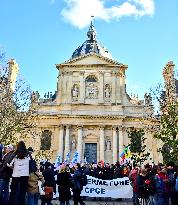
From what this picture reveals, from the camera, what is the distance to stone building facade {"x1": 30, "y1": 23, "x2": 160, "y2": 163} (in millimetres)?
38531

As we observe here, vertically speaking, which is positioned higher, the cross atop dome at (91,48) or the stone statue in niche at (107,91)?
the cross atop dome at (91,48)

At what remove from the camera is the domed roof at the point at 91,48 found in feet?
159

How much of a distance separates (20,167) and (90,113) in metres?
31.2

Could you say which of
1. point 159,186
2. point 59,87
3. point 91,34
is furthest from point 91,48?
point 159,186

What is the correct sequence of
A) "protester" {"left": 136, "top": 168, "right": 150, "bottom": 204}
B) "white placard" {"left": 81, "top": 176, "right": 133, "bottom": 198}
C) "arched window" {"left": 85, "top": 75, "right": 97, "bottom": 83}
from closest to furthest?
"protester" {"left": 136, "top": 168, "right": 150, "bottom": 204}, "white placard" {"left": 81, "top": 176, "right": 133, "bottom": 198}, "arched window" {"left": 85, "top": 75, "right": 97, "bottom": 83}

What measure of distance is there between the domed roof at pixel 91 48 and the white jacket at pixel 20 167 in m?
40.0

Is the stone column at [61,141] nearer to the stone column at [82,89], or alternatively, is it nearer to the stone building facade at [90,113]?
the stone building facade at [90,113]

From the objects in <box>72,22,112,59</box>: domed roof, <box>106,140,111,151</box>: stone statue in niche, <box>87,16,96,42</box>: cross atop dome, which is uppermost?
<box>87,16,96,42</box>: cross atop dome

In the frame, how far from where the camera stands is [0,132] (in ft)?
88.8

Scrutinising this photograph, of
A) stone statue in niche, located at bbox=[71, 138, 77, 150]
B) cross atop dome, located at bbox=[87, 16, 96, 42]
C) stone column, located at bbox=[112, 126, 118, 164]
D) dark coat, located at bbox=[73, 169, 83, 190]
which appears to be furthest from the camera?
cross atop dome, located at bbox=[87, 16, 96, 42]

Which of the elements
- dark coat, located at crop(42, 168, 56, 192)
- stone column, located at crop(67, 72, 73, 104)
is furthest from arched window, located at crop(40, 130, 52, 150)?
dark coat, located at crop(42, 168, 56, 192)

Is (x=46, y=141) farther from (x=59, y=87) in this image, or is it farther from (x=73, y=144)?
(x=59, y=87)

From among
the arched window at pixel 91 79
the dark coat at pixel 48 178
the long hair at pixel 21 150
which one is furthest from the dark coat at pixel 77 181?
the arched window at pixel 91 79

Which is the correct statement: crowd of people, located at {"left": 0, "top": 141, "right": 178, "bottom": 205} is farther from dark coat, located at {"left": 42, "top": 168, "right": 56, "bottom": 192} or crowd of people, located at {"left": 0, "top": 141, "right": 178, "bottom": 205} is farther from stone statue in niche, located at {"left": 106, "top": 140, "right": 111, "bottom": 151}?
stone statue in niche, located at {"left": 106, "top": 140, "right": 111, "bottom": 151}
